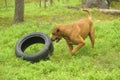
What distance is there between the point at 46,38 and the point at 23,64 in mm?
1296

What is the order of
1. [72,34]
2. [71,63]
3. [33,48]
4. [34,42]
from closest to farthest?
[71,63] < [72,34] < [34,42] < [33,48]

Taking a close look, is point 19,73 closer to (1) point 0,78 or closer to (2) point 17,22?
(1) point 0,78

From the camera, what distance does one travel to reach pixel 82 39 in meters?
10.2

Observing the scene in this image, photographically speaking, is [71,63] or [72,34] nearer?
[71,63]

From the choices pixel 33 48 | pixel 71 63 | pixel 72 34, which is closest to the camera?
pixel 71 63

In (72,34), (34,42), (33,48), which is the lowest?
(33,48)

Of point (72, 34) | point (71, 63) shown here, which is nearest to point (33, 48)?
point (72, 34)

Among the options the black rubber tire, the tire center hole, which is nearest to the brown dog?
the black rubber tire

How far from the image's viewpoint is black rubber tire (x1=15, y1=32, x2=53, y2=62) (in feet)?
32.9

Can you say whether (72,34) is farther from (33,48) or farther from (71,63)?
(33,48)

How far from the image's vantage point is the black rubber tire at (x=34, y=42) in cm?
1002

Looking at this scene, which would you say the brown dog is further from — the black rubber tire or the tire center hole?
the tire center hole

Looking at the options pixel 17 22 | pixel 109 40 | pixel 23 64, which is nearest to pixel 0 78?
pixel 23 64

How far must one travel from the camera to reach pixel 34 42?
11.4m
